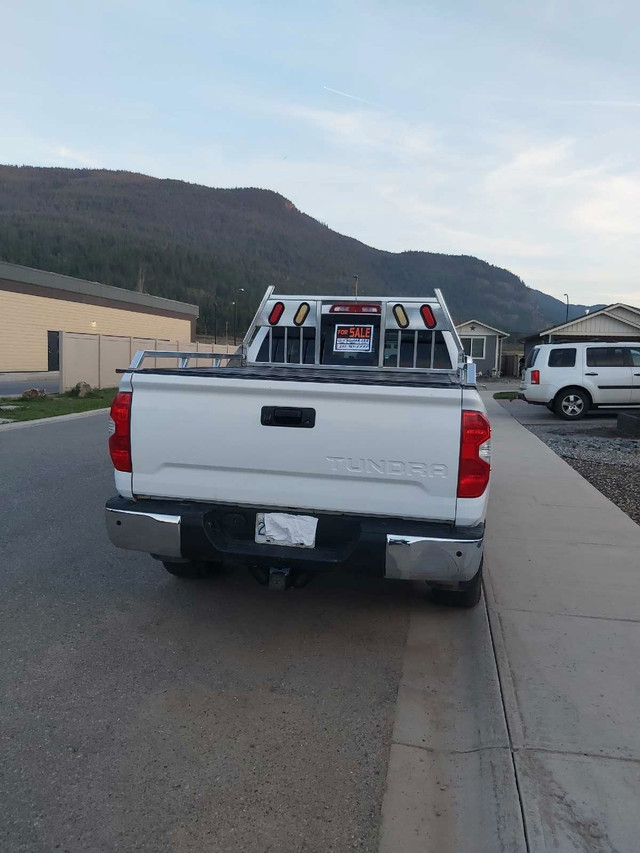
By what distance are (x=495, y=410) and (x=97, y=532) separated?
619 inches

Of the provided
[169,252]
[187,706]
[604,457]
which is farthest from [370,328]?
[169,252]

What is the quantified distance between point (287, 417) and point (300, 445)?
0.54 feet

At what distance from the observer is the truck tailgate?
3.44 m

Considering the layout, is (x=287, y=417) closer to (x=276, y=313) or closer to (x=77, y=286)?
(x=276, y=313)

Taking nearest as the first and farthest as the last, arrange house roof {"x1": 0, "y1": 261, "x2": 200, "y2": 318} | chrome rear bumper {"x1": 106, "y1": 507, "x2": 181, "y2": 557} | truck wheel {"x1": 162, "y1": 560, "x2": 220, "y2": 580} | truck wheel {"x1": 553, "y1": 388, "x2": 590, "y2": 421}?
chrome rear bumper {"x1": 106, "y1": 507, "x2": 181, "y2": 557} → truck wheel {"x1": 162, "y1": 560, "x2": 220, "y2": 580} → truck wheel {"x1": 553, "y1": 388, "x2": 590, "y2": 421} → house roof {"x1": 0, "y1": 261, "x2": 200, "y2": 318}

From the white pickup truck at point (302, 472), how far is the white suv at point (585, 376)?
13496 millimetres

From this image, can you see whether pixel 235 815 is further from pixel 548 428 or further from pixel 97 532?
pixel 548 428

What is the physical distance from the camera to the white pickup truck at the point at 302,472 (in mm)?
3447

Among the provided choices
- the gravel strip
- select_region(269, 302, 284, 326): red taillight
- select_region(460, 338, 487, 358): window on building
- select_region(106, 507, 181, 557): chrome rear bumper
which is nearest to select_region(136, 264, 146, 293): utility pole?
select_region(460, 338, 487, 358): window on building

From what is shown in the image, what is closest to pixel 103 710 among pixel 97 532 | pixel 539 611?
pixel 539 611

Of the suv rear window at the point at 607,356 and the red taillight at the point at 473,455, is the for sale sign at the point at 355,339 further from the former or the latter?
the suv rear window at the point at 607,356

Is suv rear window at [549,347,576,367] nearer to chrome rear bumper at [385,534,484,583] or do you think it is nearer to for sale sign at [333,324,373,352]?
for sale sign at [333,324,373,352]

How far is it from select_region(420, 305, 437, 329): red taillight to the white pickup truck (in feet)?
9.02

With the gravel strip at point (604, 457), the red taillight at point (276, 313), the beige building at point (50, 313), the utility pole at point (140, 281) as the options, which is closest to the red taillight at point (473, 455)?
the red taillight at point (276, 313)
